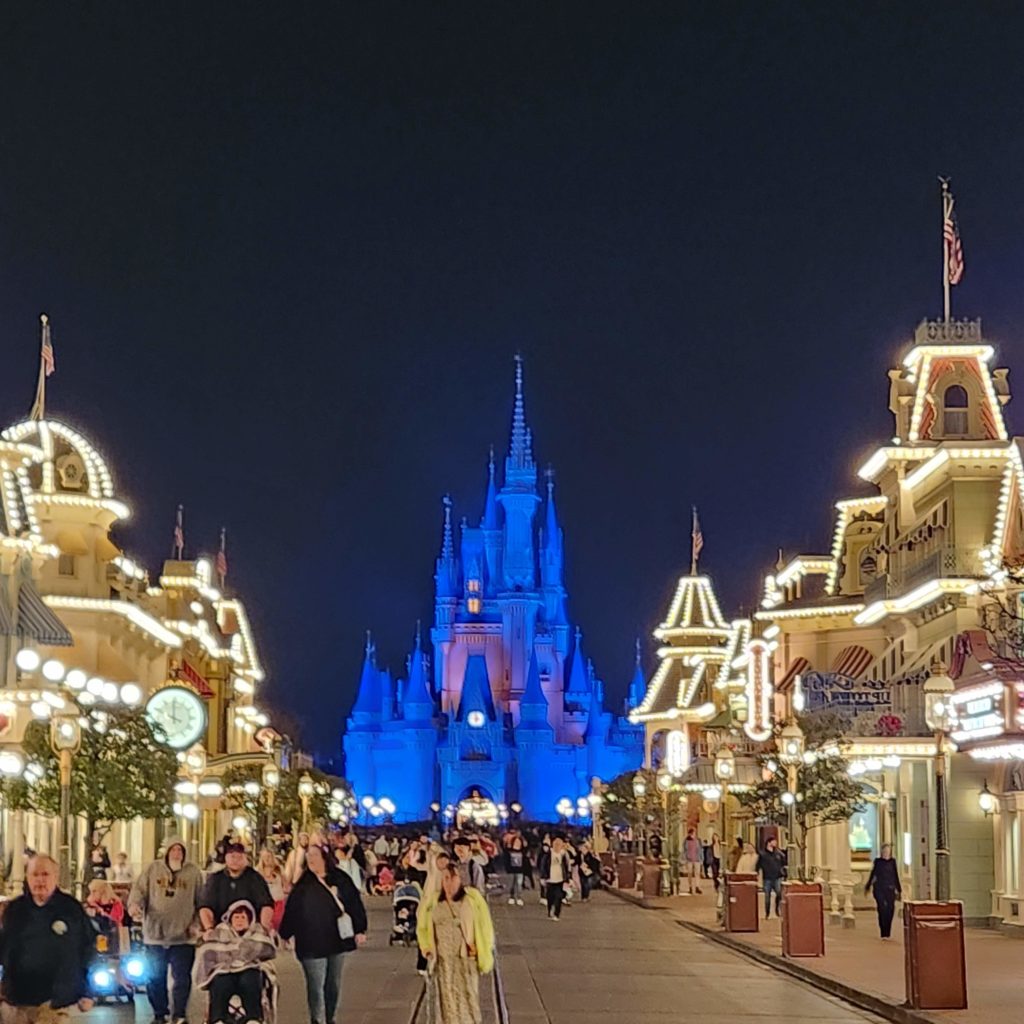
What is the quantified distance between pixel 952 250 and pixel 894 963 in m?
18.2

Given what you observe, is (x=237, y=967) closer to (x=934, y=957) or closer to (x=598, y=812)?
(x=934, y=957)

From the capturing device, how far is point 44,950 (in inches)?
421

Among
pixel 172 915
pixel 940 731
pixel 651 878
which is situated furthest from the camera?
pixel 651 878

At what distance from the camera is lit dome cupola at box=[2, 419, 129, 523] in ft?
162

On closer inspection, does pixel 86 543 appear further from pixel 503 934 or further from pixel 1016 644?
pixel 1016 644

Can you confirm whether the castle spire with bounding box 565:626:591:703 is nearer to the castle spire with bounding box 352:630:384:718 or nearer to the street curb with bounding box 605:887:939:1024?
the castle spire with bounding box 352:630:384:718

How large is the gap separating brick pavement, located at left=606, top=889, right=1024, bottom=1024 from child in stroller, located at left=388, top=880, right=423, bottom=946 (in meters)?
5.09

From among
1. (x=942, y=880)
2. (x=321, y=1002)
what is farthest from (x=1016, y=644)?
(x=321, y=1002)

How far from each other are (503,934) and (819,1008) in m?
14.7

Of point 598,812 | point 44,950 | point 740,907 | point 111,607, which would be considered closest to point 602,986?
point 740,907

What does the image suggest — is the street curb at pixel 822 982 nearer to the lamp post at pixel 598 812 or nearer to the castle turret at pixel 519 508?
the lamp post at pixel 598 812

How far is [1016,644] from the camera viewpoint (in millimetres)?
29484

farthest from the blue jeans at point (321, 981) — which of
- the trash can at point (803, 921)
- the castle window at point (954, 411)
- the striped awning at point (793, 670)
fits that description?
the striped awning at point (793, 670)

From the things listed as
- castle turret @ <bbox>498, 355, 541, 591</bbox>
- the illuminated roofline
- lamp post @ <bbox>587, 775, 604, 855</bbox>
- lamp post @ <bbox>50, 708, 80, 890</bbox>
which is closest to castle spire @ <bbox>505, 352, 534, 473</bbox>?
castle turret @ <bbox>498, 355, 541, 591</bbox>
